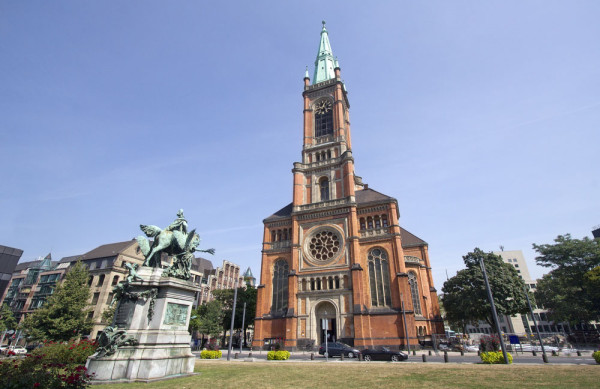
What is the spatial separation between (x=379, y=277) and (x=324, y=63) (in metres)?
39.7

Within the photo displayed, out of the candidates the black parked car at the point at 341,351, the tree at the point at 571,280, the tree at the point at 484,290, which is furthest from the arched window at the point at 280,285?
the tree at the point at 571,280

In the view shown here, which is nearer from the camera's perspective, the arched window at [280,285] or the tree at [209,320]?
the arched window at [280,285]

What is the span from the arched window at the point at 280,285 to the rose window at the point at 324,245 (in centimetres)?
422

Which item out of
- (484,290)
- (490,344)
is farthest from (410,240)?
(490,344)

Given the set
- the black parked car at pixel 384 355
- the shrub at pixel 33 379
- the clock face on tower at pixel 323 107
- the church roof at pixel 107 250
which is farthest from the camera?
the church roof at pixel 107 250

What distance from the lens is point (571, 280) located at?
40594 millimetres

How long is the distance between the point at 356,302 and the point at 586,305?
30465 millimetres

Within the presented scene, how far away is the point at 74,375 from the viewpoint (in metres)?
7.36

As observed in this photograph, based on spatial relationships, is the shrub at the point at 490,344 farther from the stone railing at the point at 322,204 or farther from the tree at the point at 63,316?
the tree at the point at 63,316

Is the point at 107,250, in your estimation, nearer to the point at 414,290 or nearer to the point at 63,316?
the point at 63,316

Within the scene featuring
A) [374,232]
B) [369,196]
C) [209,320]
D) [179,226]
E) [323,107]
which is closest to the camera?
[179,226]

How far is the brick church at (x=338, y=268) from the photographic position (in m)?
32.8

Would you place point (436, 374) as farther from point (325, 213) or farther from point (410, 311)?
point (325, 213)

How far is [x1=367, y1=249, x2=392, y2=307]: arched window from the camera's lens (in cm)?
3394
